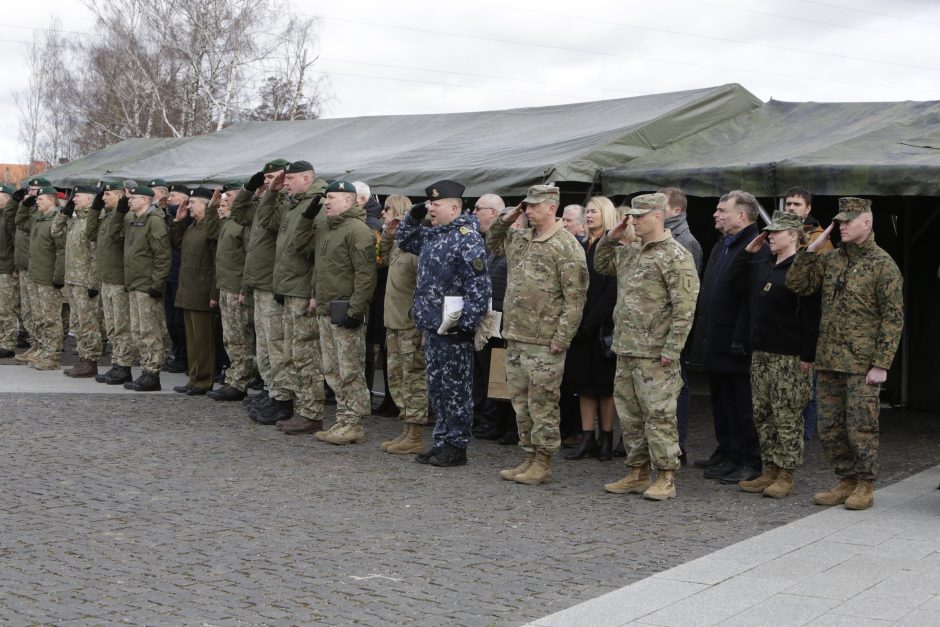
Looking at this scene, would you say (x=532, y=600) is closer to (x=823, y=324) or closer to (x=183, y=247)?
(x=823, y=324)

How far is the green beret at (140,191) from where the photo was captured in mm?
12336

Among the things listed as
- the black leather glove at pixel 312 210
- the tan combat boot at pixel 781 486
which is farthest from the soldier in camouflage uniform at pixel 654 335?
the black leather glove at pixel 312 210

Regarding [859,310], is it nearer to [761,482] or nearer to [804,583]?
[761,482]

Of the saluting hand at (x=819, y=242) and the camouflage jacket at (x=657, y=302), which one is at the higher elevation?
the saluting hand at (x=819, y=242)

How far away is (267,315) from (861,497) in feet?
17.3

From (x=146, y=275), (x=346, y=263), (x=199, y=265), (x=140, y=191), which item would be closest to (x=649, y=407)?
(x=346, y=263)

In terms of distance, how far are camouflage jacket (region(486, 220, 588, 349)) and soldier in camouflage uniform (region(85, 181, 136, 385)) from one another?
5935mm

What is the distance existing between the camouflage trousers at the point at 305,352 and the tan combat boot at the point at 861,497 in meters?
4.44

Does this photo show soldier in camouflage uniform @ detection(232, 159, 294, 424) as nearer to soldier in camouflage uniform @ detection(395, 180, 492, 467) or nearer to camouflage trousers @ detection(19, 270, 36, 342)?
soldier in camouflage uniform @ detection(395, 180, 492, 467)

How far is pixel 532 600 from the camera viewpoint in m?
5.36

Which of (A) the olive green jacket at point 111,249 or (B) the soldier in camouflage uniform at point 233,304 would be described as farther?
(A) the olive green jacket at point 111,249

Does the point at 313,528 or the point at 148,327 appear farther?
the point at 148,327

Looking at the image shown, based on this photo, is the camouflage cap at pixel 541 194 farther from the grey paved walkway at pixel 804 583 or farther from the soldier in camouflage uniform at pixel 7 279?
the soldier in camouflage uniform at pixel 7 279

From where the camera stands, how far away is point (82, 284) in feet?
44.0
